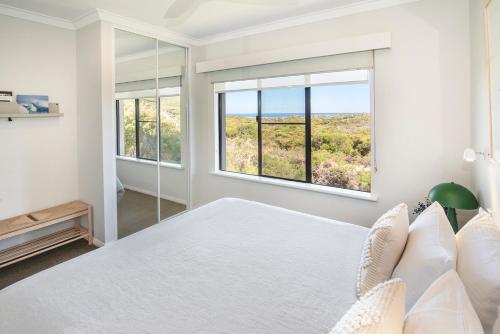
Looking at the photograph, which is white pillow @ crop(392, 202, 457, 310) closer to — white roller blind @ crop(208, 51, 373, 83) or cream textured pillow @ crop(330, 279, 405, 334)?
cream textured pillow @ crop(330, 279, 405, 334)

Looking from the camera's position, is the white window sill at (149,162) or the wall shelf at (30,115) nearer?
the wall shelf at (30,115)

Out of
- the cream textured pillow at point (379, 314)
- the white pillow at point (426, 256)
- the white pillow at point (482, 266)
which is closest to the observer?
the cream textured pillow at point (379, 314)

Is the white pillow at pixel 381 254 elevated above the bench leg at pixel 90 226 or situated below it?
above

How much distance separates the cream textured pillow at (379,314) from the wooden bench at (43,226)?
10.7 ft

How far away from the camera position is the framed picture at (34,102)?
3094 mm

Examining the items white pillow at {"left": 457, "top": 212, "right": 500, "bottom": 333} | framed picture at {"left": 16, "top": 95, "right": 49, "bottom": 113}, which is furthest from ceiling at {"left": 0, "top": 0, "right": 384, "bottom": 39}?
white pillow at {"left": 457, "top": 212, "right": 500, "bottom": 333}

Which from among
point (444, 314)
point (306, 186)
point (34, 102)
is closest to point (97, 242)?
point (34, 102)

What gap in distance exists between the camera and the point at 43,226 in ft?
10.2

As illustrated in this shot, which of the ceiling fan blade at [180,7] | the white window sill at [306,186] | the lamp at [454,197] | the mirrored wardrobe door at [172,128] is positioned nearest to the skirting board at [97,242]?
the mirrored wardrobe door at [172,128]

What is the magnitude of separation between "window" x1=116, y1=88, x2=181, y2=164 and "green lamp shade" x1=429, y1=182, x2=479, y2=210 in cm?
313

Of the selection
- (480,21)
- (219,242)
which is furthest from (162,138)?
(480,21)

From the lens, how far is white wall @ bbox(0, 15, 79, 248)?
120 inches

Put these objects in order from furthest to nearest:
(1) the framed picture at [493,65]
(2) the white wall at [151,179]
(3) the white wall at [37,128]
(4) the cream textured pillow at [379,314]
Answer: (2) the white wall at [151,179], (3) the white wall at [37,128], (1) the framed picture at [493,65], (4) the cream textured pillow at [379,314]

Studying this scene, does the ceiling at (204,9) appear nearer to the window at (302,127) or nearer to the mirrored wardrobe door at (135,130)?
the mirrored wardrobe door at (135,130)
